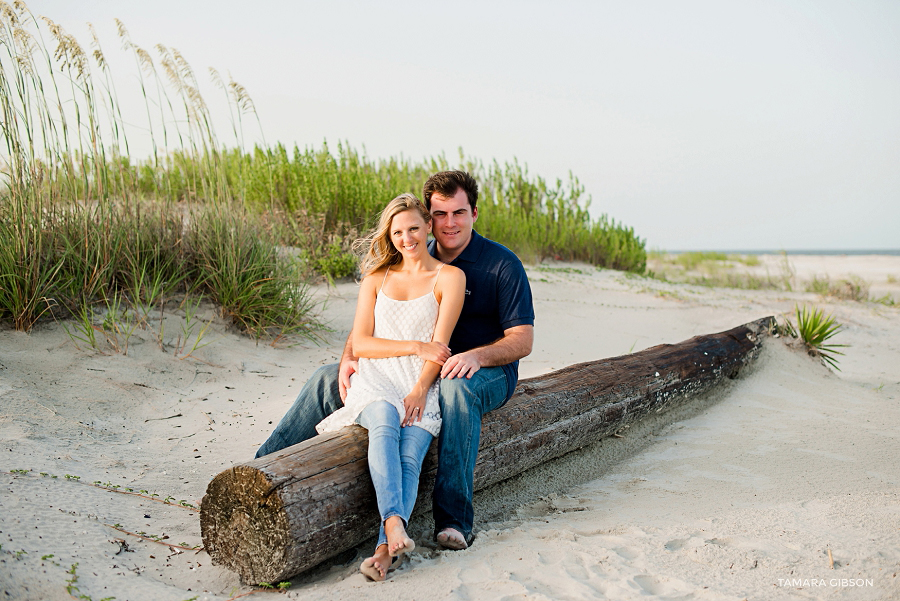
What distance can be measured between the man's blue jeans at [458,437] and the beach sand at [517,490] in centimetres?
17

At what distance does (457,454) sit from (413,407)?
275 mm

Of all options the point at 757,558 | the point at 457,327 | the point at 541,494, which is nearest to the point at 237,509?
the point at 457,327

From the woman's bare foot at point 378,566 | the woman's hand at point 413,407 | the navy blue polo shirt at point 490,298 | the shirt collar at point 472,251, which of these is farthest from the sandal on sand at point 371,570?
the shirt collar at point 472,251

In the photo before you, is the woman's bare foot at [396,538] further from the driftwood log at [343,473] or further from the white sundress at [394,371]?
the white sundress at [394,371]

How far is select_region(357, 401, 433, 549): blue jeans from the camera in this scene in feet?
7.97

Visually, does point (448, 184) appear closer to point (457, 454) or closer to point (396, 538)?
point (457, 454)

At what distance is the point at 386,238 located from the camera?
10.2 feet

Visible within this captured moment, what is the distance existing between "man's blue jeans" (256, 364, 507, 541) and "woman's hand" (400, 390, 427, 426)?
0.35 ft

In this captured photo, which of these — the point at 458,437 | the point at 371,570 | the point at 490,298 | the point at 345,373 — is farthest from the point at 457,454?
the point at 490,298

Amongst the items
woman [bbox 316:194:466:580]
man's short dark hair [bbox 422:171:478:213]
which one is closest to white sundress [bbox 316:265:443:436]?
woman [bbox 316:194:466:580]

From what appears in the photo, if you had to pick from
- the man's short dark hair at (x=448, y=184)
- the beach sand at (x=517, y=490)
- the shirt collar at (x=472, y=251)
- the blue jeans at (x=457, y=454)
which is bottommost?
the beach sand at (x=517, y=490)

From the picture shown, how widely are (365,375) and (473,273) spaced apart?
2.55ft

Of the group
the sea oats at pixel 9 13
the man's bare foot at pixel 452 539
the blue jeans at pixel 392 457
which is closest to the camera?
the blue jeans at pixel 392 457

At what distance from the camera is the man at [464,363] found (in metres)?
2.69
